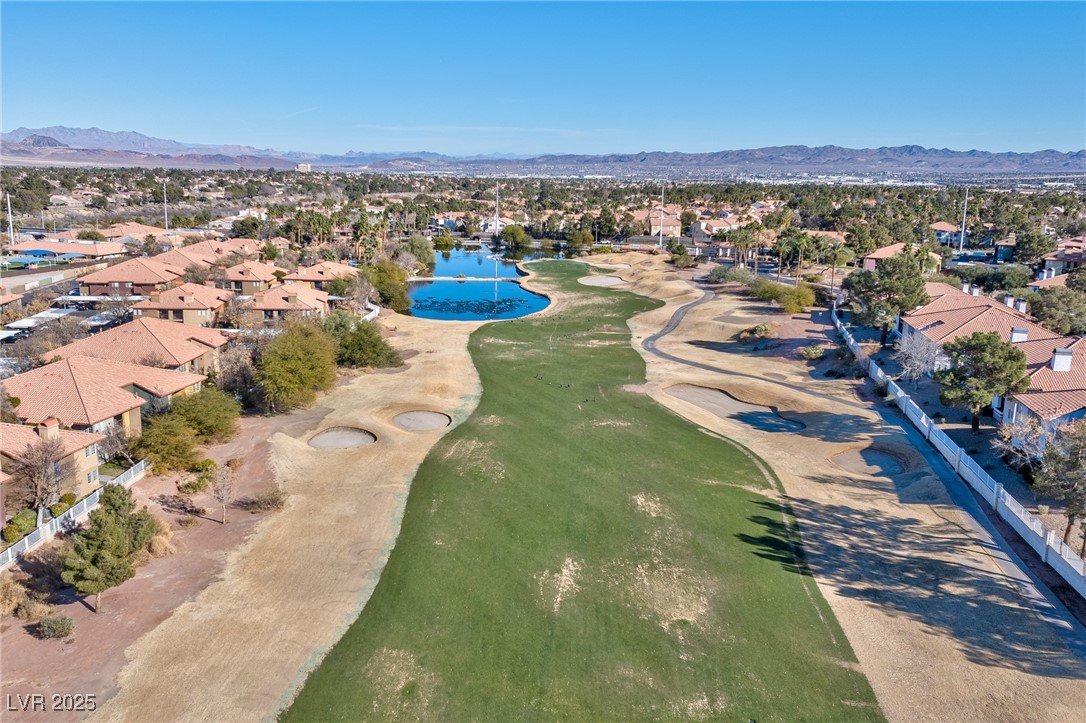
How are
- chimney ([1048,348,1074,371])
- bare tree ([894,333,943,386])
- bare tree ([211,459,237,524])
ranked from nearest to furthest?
bare tree ([211,459,237,524])
chimney ([1048,348,1074,371])
bare tree ([894,333,943,386])

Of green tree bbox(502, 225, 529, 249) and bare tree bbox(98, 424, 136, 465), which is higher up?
green tree bbox(502, 225, 529, 249)

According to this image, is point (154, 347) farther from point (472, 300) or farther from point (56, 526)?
point (472, 300)

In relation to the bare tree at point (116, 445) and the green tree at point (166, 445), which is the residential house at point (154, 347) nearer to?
the green tree at point (166, 445)

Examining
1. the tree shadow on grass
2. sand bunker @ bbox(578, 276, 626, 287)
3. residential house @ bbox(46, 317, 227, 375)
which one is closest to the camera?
the tree shadow on grass

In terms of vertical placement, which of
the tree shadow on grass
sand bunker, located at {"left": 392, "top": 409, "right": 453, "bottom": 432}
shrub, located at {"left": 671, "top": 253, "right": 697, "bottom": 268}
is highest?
shrub, located at {"left": 671, "top": 253, "right": 697, "bottom": 268}

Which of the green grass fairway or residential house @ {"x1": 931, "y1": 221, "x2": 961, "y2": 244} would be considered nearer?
the green grass fairway

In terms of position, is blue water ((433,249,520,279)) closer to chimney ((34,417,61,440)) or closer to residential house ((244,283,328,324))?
residential house ((244,283,328,324))

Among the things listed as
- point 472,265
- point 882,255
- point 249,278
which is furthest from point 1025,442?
point 472,265

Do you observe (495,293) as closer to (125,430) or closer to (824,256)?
(824,256)

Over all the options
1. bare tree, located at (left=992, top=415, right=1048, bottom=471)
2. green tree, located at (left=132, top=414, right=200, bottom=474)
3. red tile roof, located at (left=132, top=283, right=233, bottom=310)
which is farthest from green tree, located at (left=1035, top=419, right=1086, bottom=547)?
red tile roof, located at (left=132, top=283, right=233, bottom=310)
